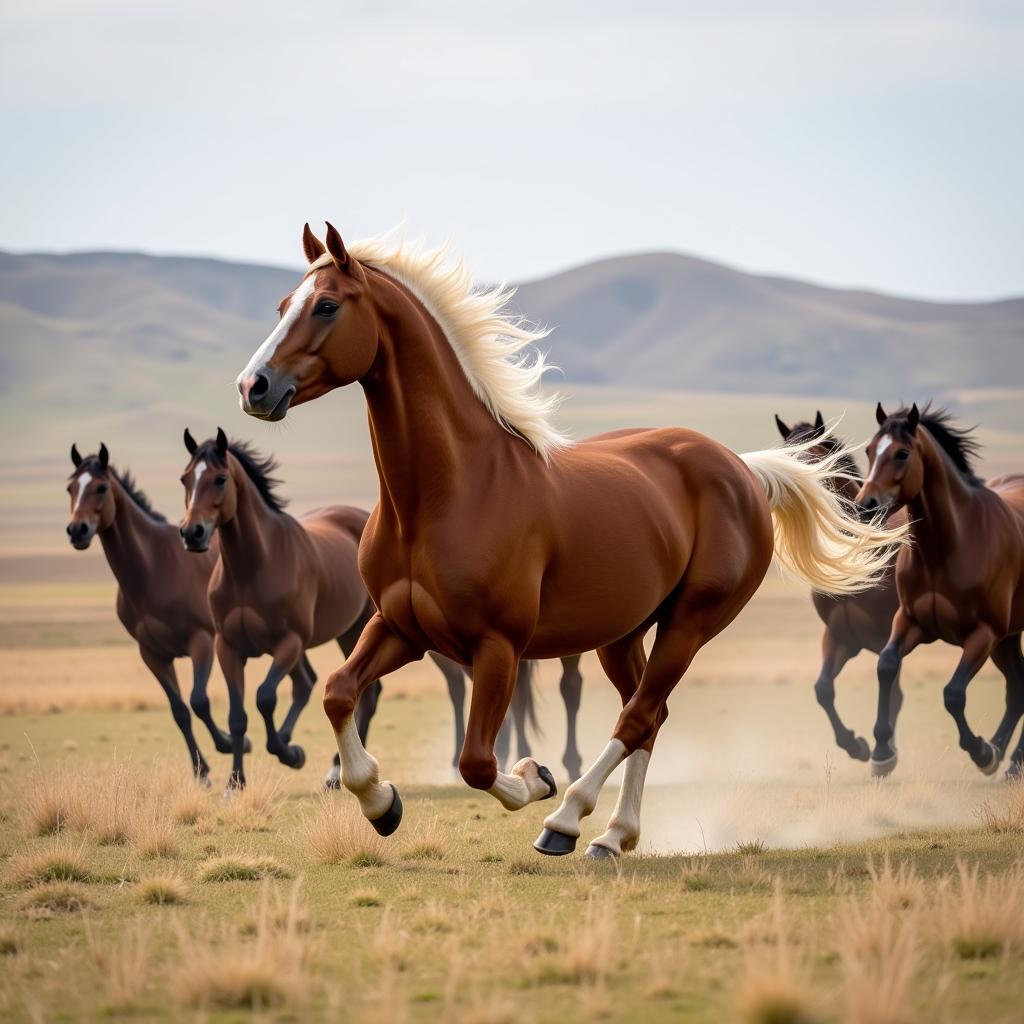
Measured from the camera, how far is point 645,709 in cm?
841

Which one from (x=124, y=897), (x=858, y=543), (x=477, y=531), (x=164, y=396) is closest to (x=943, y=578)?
(x=858, y=543)

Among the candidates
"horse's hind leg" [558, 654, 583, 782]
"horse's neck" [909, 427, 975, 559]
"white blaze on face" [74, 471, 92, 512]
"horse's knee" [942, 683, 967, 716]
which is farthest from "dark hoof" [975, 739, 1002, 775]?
"white blaze on face" [74, 471, 92, 512]

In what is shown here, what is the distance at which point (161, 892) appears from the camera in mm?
7492

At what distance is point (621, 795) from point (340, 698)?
5.73ft

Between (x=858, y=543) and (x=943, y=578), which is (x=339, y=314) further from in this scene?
(x=943, y=578)

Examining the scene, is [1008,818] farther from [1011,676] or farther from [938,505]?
[1011,676]

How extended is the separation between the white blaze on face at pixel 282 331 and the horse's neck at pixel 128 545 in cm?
786

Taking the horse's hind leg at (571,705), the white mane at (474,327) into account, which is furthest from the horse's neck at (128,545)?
the white mane at (474,327)

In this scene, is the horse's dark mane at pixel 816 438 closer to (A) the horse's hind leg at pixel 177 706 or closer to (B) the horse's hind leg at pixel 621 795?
(B) the horse's hind leg at pixel 621 795

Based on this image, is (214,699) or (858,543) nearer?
(858,543)

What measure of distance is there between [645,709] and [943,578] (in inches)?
188

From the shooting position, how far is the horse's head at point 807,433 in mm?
12834

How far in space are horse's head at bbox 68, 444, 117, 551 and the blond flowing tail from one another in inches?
266

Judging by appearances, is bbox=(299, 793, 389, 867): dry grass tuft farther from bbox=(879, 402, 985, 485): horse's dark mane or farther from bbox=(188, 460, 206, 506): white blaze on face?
bbox=(879, 402, 985, 485): horse's dark mane
